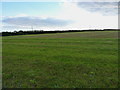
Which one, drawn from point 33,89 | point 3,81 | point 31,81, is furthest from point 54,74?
point 3,81

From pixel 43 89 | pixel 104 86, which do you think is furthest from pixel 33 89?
pixel 104 86

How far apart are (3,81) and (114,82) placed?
184 inches

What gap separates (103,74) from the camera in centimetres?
657

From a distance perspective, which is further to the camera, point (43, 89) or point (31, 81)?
point (31, 81)

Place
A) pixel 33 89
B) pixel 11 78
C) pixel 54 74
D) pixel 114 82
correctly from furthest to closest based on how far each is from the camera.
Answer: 1. pixel 54 74
2. pixel 11 78
3. pixel 114 82
4. pixel 33 89

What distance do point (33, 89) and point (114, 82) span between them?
A: 10.8 feet

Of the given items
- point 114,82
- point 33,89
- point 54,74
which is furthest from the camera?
point 54,74

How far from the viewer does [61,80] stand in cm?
572

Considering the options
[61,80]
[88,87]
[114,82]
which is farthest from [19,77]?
[114,82]

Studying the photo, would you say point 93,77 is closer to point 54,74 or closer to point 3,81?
point 54,74

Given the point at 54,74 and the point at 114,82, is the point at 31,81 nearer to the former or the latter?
the point at 54,74

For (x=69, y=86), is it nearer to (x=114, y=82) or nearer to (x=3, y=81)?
(x=114, y=82)

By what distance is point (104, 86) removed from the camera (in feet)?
16.8

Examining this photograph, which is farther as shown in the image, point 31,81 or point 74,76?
point 74,76
